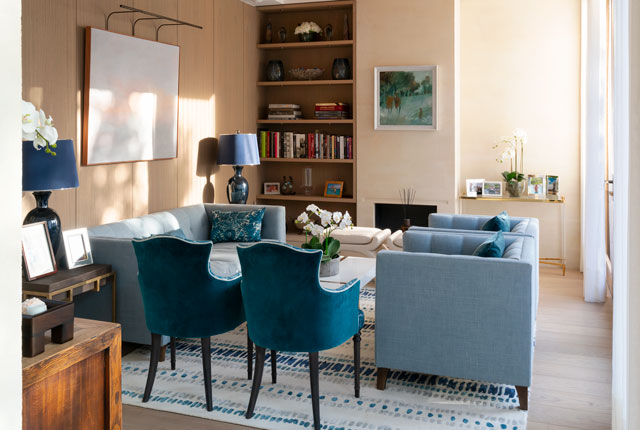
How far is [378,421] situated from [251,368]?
3.09 ft

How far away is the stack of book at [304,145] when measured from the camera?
288 inches

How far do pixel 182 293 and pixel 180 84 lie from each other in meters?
3.14

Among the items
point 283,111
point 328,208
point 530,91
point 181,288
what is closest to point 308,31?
point 283,111

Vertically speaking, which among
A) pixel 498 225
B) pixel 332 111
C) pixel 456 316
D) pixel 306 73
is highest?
pixel 306 73

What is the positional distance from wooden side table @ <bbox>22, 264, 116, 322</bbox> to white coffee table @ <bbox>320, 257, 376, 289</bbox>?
140 cm

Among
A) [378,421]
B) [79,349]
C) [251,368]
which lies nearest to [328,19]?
[251,368]

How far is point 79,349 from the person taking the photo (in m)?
1.75

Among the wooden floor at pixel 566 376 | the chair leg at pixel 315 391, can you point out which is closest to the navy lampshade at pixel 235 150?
the wooden floor at pixel 566 376

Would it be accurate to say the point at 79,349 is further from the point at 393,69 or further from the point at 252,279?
the point at 393,69

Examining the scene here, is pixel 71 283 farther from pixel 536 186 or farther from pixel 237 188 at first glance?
pixel 536 186

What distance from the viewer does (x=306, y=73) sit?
7473mm

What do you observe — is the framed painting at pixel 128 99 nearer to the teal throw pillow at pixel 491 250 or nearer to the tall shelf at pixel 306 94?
the tall shelf at pixel 306 94

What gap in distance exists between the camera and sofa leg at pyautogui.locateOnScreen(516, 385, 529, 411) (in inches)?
128

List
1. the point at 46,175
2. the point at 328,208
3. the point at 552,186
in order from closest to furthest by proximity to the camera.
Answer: the point at 46,175 → the point at 552,186 → the point at 328,208
